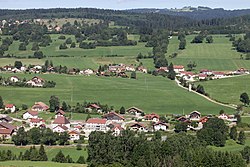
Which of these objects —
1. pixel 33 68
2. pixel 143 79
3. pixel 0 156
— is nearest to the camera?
pixel 0 156

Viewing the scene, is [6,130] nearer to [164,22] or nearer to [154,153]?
[154,153]

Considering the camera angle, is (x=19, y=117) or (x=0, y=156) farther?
(x=19, y=117)

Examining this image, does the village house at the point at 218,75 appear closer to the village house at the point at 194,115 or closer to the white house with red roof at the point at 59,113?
the village house at the point at 194,115

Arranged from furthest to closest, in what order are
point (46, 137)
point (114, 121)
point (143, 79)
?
1. point (143, 79)
2. point (114, 121)
3. point (46, 137)

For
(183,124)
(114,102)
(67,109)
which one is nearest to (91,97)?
(114,102)

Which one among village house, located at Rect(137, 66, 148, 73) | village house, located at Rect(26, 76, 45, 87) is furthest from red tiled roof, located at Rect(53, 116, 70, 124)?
village house, located at Rect(137, 66, 148, 73)

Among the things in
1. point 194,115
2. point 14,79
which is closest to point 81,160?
point 194,115

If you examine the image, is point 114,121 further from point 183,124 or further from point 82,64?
point 82,64
